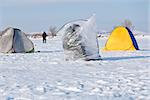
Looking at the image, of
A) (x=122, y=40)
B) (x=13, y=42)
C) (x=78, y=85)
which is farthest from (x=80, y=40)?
(x=122, y=40)

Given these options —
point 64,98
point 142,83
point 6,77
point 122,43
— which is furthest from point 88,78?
point 122,43

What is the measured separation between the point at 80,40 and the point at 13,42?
6702 millimetres

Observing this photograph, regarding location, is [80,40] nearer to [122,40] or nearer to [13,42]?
[13,42]

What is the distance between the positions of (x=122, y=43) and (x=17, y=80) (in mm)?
14570

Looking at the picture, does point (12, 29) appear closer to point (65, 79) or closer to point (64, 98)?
point (65, 79)

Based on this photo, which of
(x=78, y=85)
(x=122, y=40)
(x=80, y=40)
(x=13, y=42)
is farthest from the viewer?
(x=122, y=40)

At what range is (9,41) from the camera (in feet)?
68.8

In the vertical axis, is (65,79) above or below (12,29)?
below

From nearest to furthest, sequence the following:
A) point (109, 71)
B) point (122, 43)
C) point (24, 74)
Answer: point (24, 74)
point (109, 71)
point (122, 43)

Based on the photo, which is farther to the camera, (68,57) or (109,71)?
(68,57)

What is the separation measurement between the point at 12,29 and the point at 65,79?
12.3m

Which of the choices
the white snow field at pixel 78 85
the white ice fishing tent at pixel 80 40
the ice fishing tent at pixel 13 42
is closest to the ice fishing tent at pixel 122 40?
the ice fishing tent at pixel 13 42

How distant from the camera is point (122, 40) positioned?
23.0 meters

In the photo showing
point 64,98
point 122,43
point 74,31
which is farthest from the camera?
point 122,43
